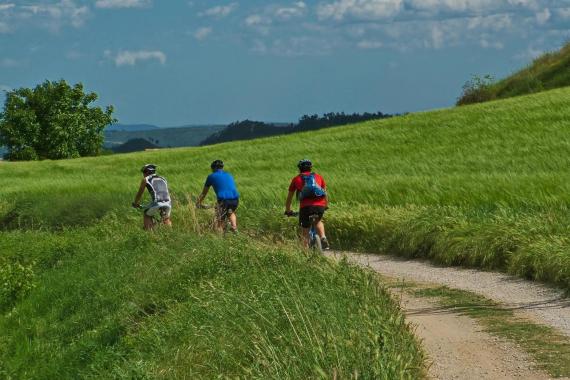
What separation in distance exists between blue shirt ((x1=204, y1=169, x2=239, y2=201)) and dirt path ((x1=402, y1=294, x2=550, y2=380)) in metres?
7.40

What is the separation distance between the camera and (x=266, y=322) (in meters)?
10.7

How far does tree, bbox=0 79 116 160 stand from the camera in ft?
277

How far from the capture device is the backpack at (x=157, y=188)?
2014cm

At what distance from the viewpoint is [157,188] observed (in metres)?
20.2

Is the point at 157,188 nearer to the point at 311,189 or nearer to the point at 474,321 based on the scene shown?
the point at 311,189

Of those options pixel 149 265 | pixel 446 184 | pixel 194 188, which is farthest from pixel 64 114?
pixel 149 265

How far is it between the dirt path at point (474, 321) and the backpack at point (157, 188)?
454 cm

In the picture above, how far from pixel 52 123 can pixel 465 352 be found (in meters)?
77.3

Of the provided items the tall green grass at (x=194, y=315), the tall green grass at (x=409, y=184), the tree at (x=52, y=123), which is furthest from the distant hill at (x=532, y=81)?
the tree at (x=52, y=123)

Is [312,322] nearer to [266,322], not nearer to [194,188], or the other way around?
[266,322]

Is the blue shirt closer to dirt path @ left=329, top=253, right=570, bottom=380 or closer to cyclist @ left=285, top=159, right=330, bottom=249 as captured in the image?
cyclist @ left=285, top=159, right=330, bottom=249

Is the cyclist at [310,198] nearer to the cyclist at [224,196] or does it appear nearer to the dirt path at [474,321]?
the dirt path at [474,321]

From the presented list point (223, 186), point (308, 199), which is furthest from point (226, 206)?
point (308, 199)

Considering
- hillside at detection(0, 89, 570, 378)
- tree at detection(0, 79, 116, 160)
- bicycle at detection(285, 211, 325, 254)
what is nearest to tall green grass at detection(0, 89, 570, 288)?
hillside at detection(0, 89, 570, 378)
